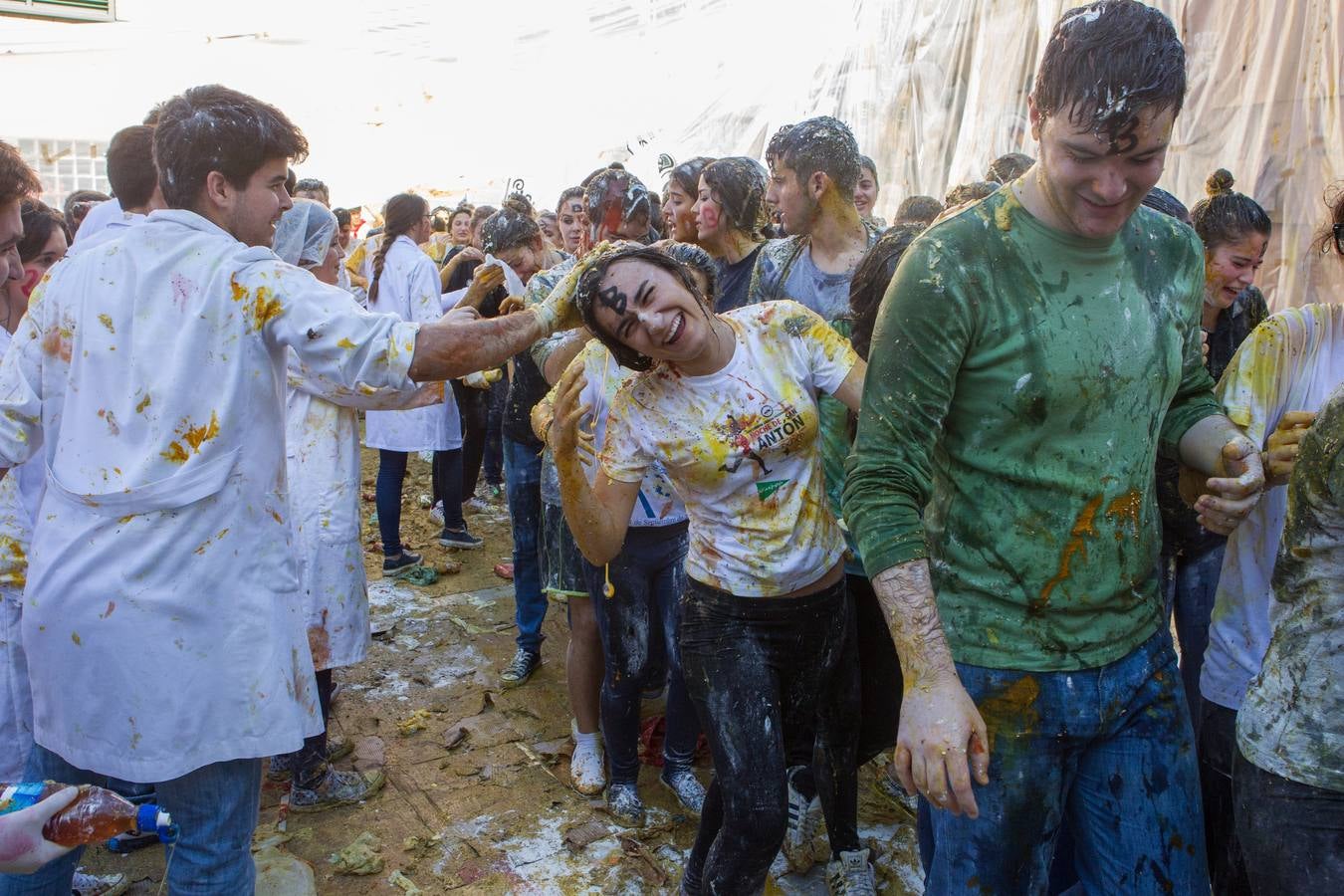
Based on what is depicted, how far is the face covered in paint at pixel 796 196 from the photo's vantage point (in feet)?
12.8

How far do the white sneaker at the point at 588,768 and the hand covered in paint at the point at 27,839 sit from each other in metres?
2.31

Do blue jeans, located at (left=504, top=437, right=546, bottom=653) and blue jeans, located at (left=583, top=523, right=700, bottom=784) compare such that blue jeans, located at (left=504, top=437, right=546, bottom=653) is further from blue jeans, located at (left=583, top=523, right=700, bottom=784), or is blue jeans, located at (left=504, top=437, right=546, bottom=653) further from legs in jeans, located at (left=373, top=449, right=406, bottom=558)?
legs in jeans, located at (left=373, top=449, right=406, bottom=558)

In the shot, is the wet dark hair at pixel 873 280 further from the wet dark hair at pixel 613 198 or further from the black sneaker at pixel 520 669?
the black sneaker at pixel 520 669

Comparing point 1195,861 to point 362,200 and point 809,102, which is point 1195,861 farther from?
point 362,200

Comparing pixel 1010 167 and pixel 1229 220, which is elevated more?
pixel 1010 167

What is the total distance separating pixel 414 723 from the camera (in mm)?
4590

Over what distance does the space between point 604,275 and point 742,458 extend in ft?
2.02

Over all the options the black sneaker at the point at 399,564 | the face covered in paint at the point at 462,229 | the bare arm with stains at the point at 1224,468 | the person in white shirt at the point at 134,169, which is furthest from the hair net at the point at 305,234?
the face covered in paint at the point at 462,229

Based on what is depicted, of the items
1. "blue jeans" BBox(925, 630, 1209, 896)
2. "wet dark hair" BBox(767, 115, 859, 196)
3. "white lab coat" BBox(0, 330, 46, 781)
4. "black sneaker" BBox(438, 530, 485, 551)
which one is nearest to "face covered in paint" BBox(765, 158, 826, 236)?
"wet dark hair" BBox(767, 115, 859, 196)

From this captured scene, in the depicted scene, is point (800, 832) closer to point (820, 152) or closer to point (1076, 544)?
point (1076, 544)

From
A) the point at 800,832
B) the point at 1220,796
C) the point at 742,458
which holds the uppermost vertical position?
the point at 742,458

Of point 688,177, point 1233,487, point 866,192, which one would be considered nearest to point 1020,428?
point 1233,487

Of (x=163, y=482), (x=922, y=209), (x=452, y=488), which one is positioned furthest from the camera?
(x=452, y=488)

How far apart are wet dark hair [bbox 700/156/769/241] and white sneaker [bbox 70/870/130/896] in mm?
3475
